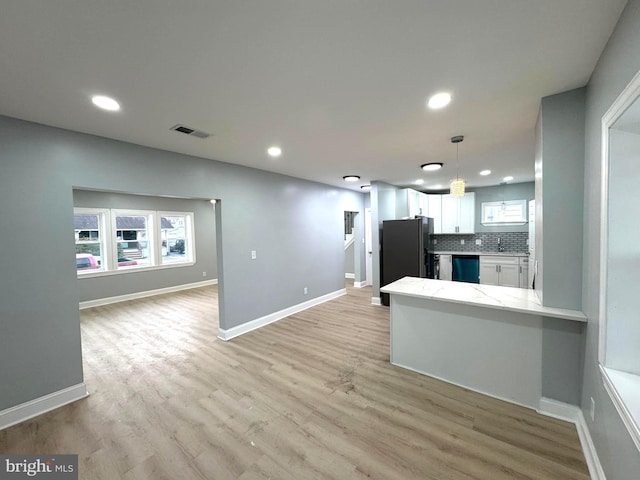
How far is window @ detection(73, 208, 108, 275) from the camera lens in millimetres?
5395

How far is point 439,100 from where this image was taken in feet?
6.33

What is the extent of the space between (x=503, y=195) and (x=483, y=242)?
1160mm

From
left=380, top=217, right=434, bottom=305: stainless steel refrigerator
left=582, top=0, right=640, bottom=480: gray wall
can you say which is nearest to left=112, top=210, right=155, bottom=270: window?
left=380, top=217, right=434, bottom=305: stainless steel refrigerator

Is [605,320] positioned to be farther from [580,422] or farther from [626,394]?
[580,422]

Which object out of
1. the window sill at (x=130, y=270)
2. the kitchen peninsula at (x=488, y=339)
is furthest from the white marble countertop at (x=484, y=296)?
the window sill at (x=130, y=270)

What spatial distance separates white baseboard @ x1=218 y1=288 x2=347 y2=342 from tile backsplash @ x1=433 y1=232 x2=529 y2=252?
10.7 feet

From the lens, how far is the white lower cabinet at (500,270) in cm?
537

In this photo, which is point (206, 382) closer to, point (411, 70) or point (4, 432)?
point (4, 432)

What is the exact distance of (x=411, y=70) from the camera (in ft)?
5.12

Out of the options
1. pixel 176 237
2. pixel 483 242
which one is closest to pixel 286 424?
pixel 483 242

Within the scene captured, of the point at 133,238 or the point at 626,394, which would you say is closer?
the point at 626,394

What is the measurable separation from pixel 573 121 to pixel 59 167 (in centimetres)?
414

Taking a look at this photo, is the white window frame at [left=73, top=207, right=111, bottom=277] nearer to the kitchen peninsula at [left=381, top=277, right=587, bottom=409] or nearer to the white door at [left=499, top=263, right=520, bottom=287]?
the kitchen peninsula at [left=381, top=277, right=587, bottom=409]

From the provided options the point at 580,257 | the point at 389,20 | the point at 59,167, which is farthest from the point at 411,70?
the point at 59,167
